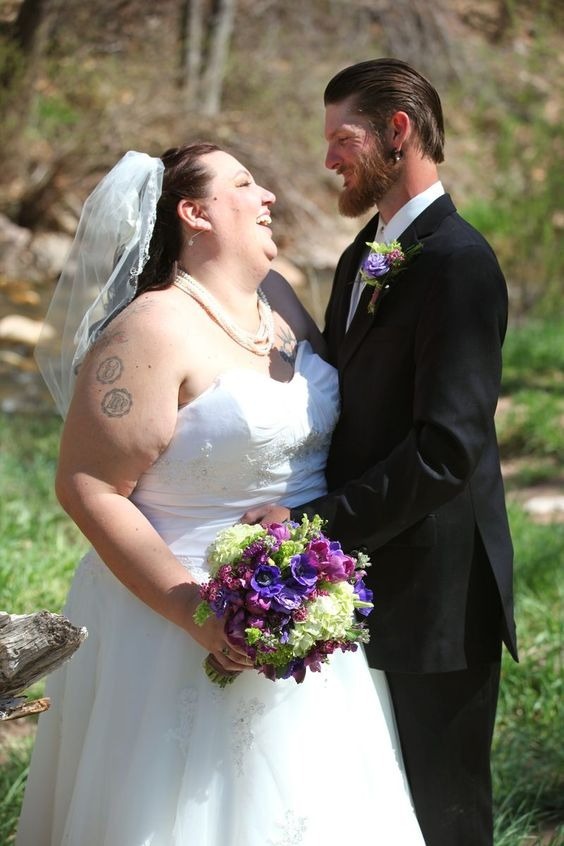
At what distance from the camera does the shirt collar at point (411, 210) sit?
291 centimetres

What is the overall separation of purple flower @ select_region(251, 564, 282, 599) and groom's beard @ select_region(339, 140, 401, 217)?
3.64ft

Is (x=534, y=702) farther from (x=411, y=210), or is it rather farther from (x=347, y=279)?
(x=411, y=210)

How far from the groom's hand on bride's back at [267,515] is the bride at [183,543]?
45mm

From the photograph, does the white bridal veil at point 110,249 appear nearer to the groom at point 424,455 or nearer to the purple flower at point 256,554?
the groom at point 424,455

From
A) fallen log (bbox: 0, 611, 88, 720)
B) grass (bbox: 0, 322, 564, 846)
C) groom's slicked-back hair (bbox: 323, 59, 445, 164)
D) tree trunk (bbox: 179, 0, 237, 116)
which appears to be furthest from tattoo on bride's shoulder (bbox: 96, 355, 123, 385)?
tree trunk (bbox: 179, 0, 237, 116)

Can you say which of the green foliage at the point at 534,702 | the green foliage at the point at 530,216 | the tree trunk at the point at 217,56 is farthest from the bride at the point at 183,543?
the tree trunk at the point at 217,56

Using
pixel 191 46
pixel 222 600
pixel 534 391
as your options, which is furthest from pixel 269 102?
pixel 222 600

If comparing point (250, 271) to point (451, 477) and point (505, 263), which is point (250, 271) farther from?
point (505, 263)

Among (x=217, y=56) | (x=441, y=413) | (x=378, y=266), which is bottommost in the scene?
(x=441, y=413)

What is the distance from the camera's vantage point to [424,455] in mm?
2625

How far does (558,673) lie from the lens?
4.67 meters

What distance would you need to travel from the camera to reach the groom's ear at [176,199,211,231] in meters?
2.92

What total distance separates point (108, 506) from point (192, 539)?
10.3 inches

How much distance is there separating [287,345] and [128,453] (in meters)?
0.68
